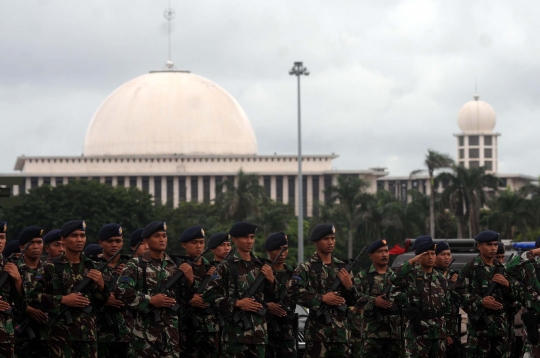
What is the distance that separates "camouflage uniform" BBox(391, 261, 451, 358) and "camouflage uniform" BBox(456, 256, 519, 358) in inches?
27.5

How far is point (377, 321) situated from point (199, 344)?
2.18 m

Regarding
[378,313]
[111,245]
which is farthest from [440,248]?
[111,245]

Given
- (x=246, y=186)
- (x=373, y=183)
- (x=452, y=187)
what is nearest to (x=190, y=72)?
(x=373, y=183)

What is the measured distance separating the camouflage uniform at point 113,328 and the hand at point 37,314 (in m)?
0.75

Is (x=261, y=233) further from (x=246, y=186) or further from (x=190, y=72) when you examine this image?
(x=190, y=72)

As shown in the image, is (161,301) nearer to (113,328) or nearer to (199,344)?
(113,328)

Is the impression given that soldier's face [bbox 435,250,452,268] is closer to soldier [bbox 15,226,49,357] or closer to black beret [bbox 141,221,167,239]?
black beret [bbox 141,221,167,239]

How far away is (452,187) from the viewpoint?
74.2 metres

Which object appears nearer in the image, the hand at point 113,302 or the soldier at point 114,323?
the hand at point 113,302

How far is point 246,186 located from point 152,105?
66.8 meters

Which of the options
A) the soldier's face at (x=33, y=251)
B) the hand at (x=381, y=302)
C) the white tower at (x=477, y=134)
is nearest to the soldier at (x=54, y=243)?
the soldier's face at (x=33, y=251)

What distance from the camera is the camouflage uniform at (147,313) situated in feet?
46.9

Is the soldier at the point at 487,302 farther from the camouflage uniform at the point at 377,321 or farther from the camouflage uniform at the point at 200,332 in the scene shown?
the camouflage uniform at the point at 200,332

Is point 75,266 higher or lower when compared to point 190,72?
lower
